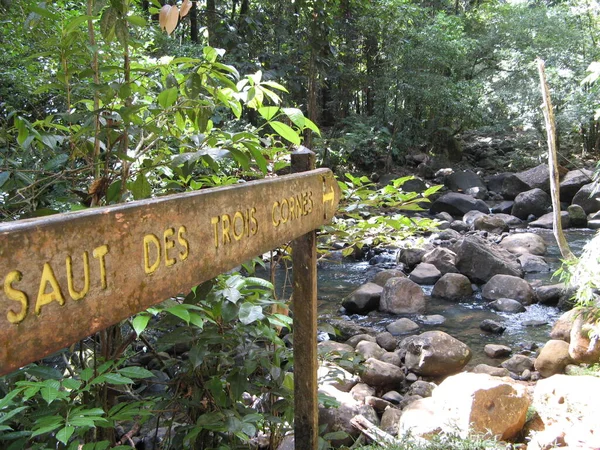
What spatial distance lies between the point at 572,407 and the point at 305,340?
2.45 metres

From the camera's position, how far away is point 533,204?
39.3 feet

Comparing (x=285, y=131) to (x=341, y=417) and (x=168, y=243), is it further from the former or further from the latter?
(x=341, y=417)

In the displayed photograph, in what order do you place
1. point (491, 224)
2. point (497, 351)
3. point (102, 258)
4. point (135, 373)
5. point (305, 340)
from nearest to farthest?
point (102, 258)
point (135, 373)
point (305, 340)
point (497, 351)
point (491, 224)

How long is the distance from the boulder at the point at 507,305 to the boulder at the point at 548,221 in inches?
197

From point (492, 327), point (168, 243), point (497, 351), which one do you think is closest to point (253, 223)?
point (168, 243)

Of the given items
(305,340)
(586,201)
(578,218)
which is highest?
(305,340)

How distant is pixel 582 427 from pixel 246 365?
2410 mm

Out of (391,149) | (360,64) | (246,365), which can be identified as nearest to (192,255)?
(246,365)

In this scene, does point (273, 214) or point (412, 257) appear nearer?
point (273, 214)

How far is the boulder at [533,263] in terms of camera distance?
814 cm

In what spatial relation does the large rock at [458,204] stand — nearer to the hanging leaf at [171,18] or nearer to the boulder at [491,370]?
the boulder at [491,370]

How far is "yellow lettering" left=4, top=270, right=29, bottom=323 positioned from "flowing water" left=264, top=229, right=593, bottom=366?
4.08m

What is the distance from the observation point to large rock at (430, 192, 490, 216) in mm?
12305

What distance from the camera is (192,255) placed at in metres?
0.94
